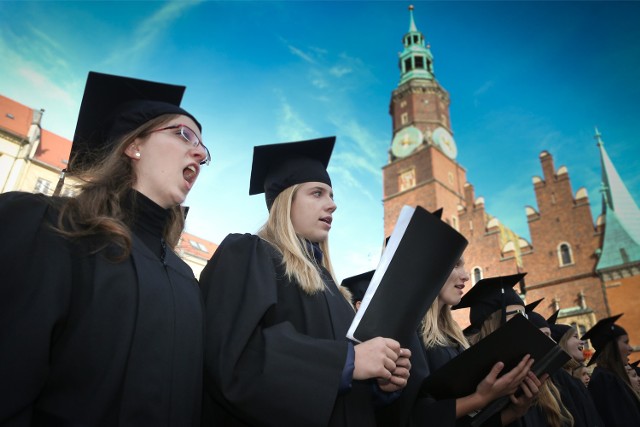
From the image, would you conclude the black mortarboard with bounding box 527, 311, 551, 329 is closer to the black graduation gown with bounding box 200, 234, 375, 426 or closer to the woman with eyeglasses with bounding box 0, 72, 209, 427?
the black graduation gown with bounding box 200, 234, 375, 426

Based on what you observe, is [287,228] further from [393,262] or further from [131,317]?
[131,317]

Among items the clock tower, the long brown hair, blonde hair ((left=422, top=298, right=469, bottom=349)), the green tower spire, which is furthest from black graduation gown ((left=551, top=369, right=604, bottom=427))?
→ the green tower spire

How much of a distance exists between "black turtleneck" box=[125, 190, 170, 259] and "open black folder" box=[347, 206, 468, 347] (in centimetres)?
96

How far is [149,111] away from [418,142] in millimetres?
30486

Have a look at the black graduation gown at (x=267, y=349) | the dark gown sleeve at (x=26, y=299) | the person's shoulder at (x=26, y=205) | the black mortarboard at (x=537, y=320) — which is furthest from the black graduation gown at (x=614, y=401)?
the person's shoulder at (x=26, y=205)

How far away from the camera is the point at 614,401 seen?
551 centimetres

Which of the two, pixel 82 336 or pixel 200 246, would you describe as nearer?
pixel 82 336

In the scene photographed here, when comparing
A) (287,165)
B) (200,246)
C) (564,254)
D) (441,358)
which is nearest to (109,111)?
(287,165)

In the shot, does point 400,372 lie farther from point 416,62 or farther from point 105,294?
point 416,62

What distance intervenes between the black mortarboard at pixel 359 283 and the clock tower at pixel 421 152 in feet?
73.5

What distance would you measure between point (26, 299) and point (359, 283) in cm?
295

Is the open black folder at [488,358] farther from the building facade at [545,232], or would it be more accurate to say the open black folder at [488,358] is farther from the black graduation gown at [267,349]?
the building facade at [545,232]

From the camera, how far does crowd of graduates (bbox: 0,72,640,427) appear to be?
47.9 inches

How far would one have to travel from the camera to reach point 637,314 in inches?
695
